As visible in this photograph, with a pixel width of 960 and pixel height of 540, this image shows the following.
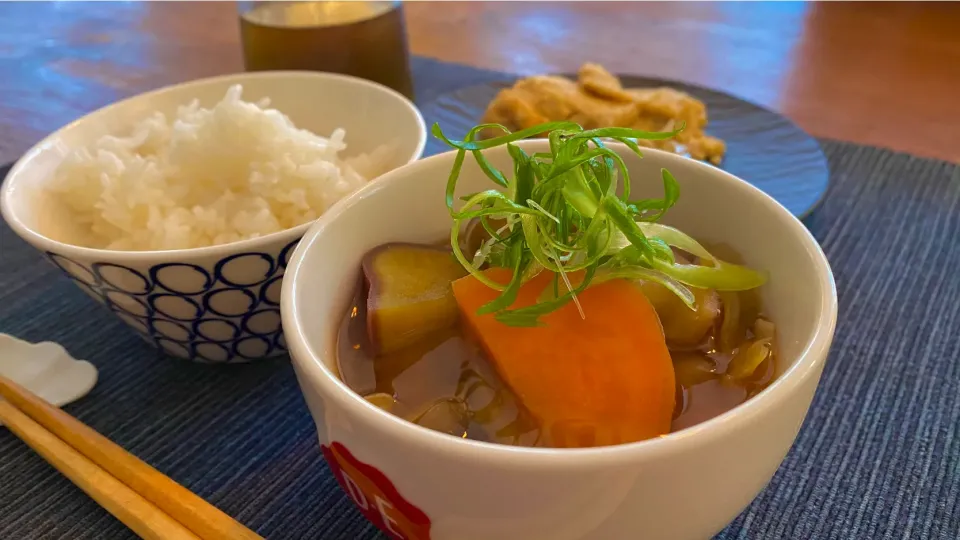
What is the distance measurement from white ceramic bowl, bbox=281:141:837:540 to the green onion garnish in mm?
83

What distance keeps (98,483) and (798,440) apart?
2.60ft

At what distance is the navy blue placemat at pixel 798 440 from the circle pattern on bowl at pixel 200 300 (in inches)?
2.1

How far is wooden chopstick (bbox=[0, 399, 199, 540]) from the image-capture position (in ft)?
2.49

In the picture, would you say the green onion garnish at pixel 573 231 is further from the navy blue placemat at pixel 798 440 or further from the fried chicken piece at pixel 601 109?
the fried chicken piece at pixel 601 109

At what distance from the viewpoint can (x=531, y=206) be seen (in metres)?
0.71

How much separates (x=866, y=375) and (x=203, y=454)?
85 cm

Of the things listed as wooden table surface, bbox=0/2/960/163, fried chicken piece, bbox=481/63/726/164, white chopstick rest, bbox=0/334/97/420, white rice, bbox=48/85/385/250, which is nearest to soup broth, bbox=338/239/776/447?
white rice, bbox=48/85/385/250

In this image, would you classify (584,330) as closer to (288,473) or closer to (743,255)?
(743,255)

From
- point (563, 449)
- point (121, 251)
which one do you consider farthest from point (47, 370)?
point (563, 449)

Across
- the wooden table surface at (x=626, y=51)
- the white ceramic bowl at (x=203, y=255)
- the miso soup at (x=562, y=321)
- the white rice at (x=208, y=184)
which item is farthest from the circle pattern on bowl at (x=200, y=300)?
the wooden table surface at (x=626, y=51)

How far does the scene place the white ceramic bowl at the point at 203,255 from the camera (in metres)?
0.89

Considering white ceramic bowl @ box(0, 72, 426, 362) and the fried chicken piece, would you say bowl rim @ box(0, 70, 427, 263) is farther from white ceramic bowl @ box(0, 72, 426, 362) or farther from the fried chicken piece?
the fried chicken piece

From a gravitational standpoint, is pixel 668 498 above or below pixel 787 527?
above

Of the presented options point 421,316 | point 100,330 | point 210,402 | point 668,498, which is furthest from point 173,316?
point 668,498
